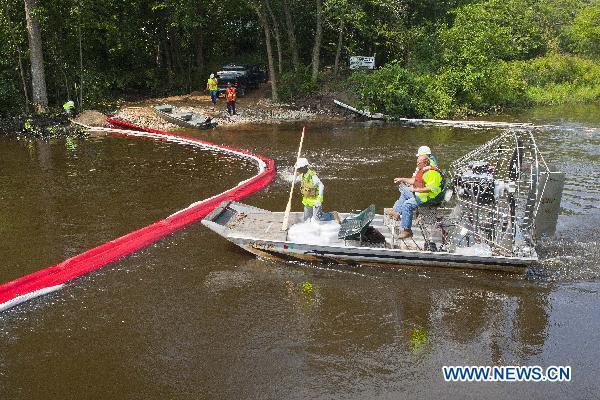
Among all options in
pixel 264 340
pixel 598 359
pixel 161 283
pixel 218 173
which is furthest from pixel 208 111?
pixel 598 359

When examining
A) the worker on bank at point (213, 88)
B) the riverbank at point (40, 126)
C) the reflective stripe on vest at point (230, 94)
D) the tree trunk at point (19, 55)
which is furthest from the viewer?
the worker on bank at point (213, 88)

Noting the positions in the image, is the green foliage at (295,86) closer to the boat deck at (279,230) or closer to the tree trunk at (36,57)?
the tree trunk at (36,57)

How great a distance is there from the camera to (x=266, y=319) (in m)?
8.21

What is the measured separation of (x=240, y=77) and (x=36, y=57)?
10.3 metres

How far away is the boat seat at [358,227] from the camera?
9.45m

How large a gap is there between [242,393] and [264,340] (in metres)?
1.18

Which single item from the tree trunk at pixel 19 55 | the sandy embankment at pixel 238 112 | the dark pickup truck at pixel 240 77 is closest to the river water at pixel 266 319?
the sandy embankment at pixel 238 112

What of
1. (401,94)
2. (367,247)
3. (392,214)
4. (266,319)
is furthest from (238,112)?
(266,319)

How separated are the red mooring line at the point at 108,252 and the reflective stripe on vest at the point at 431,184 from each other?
521cm

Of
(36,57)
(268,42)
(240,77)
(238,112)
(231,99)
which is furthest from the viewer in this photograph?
(240,77)

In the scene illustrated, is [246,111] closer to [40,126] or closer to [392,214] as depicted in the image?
[40,126]

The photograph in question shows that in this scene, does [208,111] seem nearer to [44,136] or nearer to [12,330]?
[44,136]

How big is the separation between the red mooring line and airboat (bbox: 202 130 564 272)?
1.62 meters

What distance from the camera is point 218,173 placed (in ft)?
54.7
